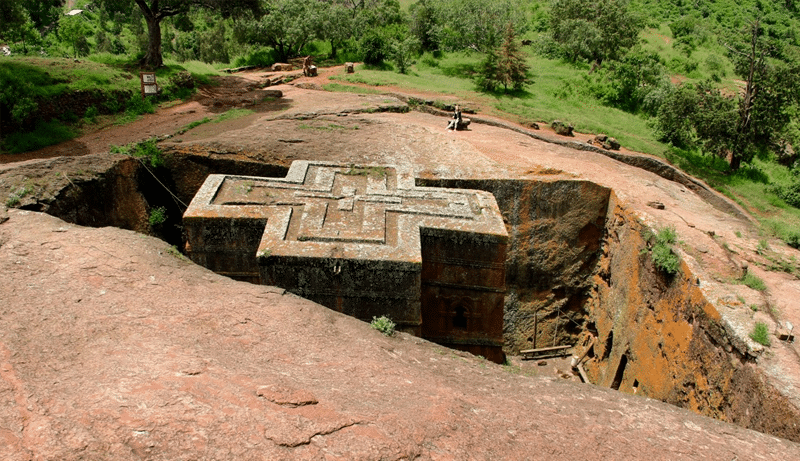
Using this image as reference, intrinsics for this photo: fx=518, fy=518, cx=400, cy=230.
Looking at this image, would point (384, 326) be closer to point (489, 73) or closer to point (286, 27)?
point (489, 73)

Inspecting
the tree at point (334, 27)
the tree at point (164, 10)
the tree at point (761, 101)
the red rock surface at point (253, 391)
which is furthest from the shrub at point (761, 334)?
the tree at point (334, 27)

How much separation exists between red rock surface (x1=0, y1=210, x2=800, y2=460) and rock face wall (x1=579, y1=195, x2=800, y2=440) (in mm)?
2068

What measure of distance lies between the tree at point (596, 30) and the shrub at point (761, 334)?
64.5 feet

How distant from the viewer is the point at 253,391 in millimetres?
3699

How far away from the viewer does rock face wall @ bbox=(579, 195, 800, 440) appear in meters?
5.94

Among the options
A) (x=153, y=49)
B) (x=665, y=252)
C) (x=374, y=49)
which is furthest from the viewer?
(x=374, y=49)

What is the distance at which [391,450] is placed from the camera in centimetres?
336

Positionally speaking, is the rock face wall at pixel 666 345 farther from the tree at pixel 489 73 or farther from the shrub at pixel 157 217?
the tree at pixel 489 73

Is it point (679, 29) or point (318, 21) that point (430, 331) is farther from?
point (679, 29)

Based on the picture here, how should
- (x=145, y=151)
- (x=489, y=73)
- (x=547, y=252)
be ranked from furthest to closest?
1. (x=489, y=73)
2. (x=547, y=252)
3. (x=145, y=151)

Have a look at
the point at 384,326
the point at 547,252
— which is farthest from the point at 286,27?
the point at 384,326

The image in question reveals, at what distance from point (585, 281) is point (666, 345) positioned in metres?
3.58

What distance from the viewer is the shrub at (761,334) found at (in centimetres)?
610

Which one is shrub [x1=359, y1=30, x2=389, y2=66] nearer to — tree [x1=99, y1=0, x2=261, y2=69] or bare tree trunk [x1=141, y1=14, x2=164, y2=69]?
tree [x1=99, y1=0, x2=261, y2=69]
